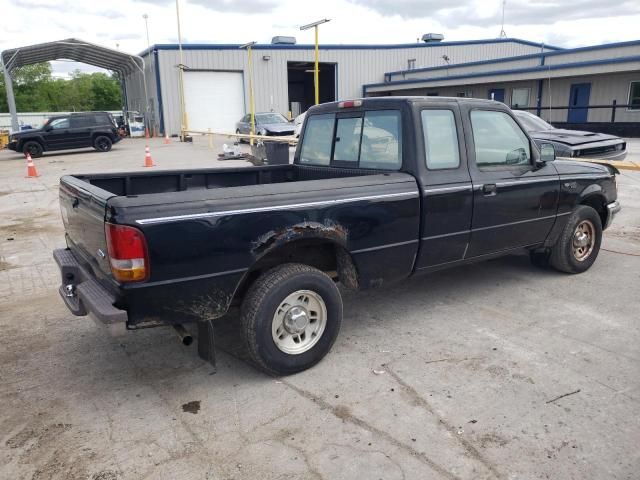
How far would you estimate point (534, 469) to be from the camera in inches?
104

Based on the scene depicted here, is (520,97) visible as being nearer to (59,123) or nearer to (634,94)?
(634,94)

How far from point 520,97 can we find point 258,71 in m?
16.9

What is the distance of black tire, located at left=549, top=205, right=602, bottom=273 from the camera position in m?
5.34

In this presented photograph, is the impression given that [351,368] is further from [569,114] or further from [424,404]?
[569,114]

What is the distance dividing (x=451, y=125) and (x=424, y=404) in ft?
7.52

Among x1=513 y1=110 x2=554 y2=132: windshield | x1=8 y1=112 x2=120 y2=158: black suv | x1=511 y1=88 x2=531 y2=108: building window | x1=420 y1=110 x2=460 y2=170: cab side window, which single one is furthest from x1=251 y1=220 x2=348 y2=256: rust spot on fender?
x1=511 y1=88 x2=531 y2=108: building window

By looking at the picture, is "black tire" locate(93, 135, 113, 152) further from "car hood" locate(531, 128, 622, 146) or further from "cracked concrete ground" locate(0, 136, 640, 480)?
"cracked concrete ground" locate(0, 136, 640, 480)

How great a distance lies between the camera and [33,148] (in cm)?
2150

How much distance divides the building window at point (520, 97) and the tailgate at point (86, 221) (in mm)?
28366

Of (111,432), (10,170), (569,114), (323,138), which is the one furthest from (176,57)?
(111,432)

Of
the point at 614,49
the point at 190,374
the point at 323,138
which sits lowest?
the point at 190,374

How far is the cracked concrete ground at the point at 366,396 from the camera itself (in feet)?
9.01

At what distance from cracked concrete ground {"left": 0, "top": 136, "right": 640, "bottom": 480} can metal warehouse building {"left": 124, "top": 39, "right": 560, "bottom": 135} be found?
27.0 meters

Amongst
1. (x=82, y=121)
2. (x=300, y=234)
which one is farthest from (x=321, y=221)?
(x=82, y=121)
